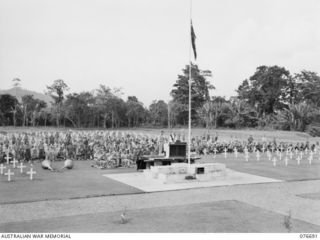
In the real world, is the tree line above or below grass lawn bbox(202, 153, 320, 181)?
above

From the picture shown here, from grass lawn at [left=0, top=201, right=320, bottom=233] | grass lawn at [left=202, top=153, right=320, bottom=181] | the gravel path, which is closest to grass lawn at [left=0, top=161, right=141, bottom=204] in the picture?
the gravel path

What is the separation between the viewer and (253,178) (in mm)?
17125

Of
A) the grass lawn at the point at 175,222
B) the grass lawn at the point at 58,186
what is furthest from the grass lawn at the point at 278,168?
the grass lawn at the point at 175,222

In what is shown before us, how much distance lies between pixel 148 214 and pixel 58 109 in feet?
184

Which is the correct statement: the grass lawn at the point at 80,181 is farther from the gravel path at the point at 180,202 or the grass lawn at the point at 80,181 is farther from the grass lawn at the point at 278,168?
the gravel path at the point at 180,202

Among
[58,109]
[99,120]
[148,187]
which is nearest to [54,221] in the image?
[148,187]

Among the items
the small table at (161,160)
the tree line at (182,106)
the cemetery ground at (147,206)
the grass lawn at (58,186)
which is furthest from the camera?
the tree line at (182,106)

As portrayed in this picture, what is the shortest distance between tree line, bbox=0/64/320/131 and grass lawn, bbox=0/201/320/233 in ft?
167

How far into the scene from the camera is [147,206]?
11.4 m

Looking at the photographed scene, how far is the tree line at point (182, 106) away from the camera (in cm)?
6425

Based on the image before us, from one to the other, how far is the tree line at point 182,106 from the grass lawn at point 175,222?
2000 inches

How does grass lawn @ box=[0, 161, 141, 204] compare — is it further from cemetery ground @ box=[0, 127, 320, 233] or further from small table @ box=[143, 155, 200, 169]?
small table @ box=[143, 155, 200, 169]

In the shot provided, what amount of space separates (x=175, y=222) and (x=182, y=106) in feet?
203

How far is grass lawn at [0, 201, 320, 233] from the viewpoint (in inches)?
344
